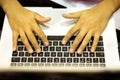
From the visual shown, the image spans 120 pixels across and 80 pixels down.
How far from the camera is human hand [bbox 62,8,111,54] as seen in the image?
25.4 inches

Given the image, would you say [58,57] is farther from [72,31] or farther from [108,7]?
[108,7]

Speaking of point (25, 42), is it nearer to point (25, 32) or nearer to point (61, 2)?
point (25, 32)

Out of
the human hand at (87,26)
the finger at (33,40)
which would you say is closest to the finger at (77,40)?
the human hand at (87,26)

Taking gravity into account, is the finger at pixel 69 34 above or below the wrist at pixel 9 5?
below

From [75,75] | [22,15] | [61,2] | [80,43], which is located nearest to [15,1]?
[22,15]

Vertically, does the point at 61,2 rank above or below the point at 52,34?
above

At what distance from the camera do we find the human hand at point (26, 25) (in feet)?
2.13

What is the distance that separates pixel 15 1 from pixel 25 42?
0.21 meters

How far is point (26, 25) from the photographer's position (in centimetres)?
72

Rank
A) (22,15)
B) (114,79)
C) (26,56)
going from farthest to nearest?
(22,15) < (26,56) < (114,79)

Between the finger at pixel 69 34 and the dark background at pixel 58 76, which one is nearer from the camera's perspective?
the dark background at pixel 58 76

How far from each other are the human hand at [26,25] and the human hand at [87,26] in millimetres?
86

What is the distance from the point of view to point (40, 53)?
0.63 metres

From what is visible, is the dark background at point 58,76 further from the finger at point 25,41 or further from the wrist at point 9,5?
the wrist at point 9,5
